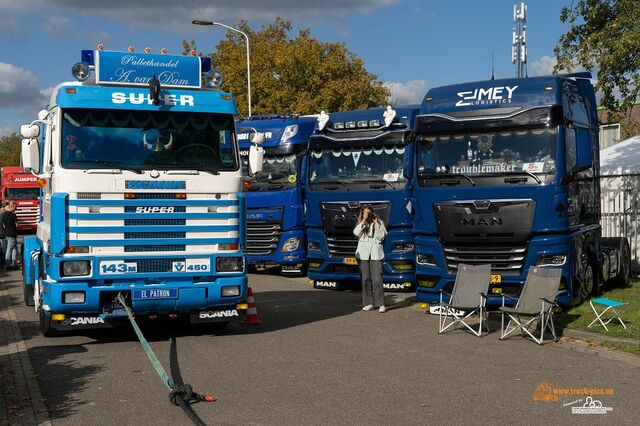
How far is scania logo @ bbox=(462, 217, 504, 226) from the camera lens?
12.4 m

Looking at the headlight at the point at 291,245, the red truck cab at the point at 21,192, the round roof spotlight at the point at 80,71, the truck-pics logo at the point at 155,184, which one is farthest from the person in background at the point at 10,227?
the red truck cab at the point at 21,192

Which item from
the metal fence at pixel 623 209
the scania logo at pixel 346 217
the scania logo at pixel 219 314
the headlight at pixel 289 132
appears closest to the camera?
the scania logo at pixel 219 314

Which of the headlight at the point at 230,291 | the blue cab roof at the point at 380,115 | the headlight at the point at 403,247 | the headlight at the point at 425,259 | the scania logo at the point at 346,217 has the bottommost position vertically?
the headlight at the point at 230,291

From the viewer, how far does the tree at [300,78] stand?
148ft

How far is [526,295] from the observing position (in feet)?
36.6

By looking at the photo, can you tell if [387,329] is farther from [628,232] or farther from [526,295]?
[628,232]

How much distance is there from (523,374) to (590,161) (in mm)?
6306

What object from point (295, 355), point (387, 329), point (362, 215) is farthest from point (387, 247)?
point (295, 355)

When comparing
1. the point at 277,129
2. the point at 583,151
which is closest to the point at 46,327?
the point at 583,151

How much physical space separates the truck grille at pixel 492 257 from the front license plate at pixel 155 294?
4.62 metres

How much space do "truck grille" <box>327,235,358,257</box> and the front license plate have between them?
20.8 feet

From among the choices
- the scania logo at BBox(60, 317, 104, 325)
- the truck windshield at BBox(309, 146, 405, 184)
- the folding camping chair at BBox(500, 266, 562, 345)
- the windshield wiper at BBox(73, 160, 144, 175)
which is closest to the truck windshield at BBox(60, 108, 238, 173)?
the windshield wiper at BBox(73, 160, 144, 175)

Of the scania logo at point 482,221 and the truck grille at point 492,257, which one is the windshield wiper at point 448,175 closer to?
the scania logo at point 482,221

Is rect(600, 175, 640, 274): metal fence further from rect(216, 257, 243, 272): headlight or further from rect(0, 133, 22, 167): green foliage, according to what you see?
rect(0, 133, 22, 167): green foliage
